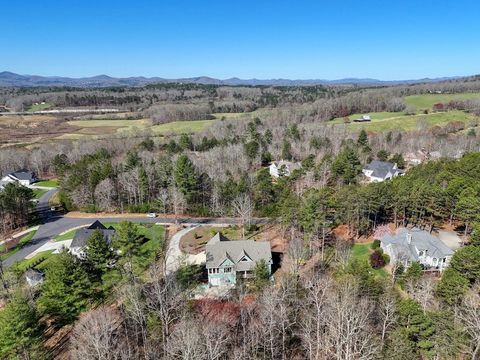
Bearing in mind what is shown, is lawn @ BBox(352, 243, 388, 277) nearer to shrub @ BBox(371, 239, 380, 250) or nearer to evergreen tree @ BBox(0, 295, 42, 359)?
shrub @ BBox(371, 239, 380, 250)

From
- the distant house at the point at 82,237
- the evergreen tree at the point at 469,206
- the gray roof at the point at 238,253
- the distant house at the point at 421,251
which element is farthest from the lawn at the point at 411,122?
the distant house at the point at 82,237

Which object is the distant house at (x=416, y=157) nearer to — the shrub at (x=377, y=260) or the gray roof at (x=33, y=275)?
the shrub at (x=377, y=260)

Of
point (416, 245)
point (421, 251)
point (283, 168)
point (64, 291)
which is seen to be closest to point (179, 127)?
point (283, 168)

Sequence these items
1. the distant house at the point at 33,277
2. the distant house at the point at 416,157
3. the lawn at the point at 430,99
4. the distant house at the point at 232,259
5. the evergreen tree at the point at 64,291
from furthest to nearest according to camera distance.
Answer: the lawn at the point at 430,99
the distant house at the point at 416,157
the distant house at the point at 232,259
the distant house at the point at 33,277
the evergreen tree at the point at 64,291

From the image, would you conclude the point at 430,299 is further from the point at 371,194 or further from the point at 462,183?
the point at 462,183

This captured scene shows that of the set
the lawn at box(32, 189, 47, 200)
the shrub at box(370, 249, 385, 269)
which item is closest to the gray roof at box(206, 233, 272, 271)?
the shrub at box(370, 249, 385, 269)

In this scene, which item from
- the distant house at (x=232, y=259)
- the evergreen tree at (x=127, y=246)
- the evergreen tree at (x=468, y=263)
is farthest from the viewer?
the distant house at (x=232, y=259)
